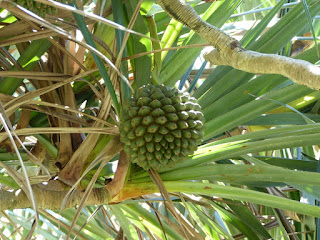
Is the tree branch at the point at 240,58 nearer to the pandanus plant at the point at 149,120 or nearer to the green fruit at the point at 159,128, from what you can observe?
the pandanus plant at the point at 149,120

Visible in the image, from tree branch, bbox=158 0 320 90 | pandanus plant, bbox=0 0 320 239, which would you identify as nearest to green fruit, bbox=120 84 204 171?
pandanus plant, bbox=0 0 320 239

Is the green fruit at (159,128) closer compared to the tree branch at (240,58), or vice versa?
the tree branch at (240,58)

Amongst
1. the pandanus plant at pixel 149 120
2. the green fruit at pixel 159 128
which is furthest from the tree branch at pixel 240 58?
the green fruit at pixel 159 128

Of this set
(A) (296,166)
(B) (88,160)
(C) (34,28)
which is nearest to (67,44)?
(C) (34,28)

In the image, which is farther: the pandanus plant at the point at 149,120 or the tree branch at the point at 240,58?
the pandanus plant at the point at 149,120

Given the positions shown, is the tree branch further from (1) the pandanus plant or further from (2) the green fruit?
(2) the green fruit

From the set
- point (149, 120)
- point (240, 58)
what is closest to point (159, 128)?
point (149, 120)
